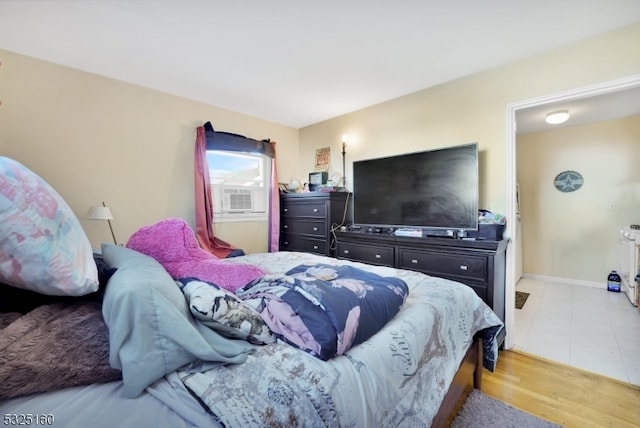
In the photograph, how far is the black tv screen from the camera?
7.68 ft

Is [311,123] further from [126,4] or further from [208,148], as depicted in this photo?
[126,4]

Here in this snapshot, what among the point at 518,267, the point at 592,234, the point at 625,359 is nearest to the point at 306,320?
the point at 625,359

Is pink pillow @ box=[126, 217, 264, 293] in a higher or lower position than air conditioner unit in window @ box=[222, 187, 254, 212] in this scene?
lower

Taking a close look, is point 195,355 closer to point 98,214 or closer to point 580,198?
point 98,214

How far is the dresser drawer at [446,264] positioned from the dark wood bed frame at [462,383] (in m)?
0.62

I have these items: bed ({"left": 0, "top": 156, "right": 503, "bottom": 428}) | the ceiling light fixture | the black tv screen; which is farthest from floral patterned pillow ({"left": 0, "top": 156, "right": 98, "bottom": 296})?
the ceiling light fixture

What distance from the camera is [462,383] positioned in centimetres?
148

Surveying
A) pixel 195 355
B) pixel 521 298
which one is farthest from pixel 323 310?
pixel 521 298

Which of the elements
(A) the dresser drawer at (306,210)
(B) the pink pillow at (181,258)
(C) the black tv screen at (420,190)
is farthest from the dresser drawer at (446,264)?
(B) the pink pillow at (181,258)

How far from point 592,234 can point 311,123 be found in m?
4.32

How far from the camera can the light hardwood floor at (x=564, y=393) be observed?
151cm

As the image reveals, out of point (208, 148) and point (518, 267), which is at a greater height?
point (208, 148)

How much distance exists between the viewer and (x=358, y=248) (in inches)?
112

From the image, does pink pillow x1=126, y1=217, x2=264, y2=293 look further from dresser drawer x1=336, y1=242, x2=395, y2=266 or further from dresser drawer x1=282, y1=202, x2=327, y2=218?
dresser drawer x1=282, y1=202, x2=327, y2=218
